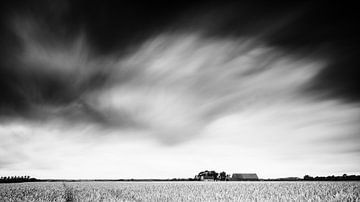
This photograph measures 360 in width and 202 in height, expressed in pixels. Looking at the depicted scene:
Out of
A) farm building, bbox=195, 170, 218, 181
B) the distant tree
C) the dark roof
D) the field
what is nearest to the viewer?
the field

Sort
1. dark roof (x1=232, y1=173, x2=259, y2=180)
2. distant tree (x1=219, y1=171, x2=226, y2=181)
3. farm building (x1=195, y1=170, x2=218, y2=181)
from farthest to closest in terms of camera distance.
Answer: dark roof (x1=232, y1=173, x2=259, y2=180), farm building (x1=195, y1=170, x2=218, y2=181), distant tree (x1=219, y1=171, x2=226, y2=181)

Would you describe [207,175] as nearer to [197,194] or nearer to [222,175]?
[222,175]

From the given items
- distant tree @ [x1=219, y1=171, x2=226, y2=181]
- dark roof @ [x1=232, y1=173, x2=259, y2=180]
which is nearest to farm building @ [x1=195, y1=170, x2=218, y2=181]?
distant tree @ [x1=219, y1=171, x2=226, y2=181]

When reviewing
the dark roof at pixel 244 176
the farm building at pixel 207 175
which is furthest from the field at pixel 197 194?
the dark roof at pixel 244 176

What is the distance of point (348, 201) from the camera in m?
10.3

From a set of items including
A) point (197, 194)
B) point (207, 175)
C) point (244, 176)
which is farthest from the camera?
point (244, 176)

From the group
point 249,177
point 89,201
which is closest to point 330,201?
point 89,201

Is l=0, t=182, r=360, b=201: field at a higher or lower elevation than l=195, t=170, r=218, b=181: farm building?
lower

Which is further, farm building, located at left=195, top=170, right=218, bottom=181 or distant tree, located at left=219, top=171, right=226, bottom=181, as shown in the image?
farm building, located at left=195, top=170, right=218, bottom=181

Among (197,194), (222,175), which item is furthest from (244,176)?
(197,194)

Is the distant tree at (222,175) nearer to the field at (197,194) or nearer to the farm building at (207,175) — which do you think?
the farm building at (207,175)

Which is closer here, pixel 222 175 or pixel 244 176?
pixel 222 175

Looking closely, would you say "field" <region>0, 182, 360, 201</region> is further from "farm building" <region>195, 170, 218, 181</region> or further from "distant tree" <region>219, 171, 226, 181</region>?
"farm building" <region>195, 170, 218, 181</region>

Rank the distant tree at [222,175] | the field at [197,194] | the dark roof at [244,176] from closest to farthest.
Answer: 1. the field at [197,194]
2. the distant tree at [222,175]
3. the dark roof at [244,176]
